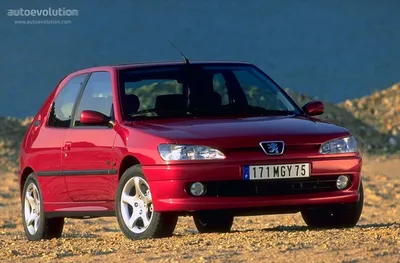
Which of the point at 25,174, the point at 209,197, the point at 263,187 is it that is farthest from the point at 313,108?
the point at 25,174

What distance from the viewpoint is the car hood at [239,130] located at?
9.72 m

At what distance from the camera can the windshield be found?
34.7ft

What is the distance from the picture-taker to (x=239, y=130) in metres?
9.91

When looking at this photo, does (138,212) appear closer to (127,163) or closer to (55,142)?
(127,163)

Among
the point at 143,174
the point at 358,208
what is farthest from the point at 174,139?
the point at 358,208

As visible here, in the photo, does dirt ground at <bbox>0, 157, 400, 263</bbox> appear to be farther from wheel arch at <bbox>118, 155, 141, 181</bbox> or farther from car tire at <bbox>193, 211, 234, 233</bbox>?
car tire at <bbox>193, 211, 234, 233</bbox>

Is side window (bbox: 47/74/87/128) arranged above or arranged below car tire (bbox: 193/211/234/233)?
above

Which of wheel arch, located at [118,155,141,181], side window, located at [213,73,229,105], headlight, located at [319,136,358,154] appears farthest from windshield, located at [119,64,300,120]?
headlight, located at [319,136,358,154]

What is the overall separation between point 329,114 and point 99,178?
24.0 metres

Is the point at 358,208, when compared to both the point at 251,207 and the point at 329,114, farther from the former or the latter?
the point at 329,114

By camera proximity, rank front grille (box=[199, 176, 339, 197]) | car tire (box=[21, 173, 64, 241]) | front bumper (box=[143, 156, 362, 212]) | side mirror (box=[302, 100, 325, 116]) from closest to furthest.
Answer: front bumper (box=[143, 156, 362, 212]), front grille (box=[199, 176, 339, 197]), side mirror (box=[302, 100, 325, 116]), car tire (box=[21, 173, 64, 241])

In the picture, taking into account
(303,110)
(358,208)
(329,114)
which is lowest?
(329,114)

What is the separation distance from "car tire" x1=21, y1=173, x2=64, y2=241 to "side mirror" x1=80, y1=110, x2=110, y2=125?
1.30 metres

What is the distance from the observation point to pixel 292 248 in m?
8.76
